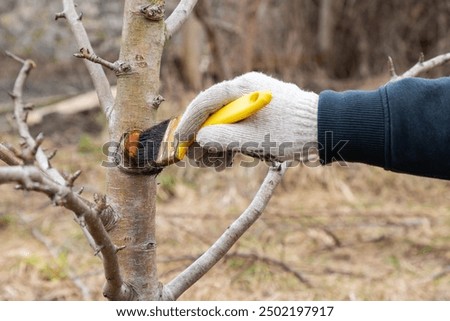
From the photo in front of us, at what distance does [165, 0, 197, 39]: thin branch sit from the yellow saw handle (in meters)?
0.32

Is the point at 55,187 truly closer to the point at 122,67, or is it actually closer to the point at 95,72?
the point at 122,67

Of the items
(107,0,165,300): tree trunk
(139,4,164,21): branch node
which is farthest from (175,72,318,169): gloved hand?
(139,4,164,21): branch node

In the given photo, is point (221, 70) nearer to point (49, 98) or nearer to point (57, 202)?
point (49, 98)

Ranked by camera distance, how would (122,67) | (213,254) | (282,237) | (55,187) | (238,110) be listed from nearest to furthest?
(55,187) < (238,110) < (122,67) < (213,254) < (282,237)

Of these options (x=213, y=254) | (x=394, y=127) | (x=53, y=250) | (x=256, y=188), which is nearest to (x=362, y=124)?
(x=394, y=127)

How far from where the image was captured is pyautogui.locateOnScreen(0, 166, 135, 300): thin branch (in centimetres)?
112

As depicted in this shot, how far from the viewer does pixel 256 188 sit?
4168mm

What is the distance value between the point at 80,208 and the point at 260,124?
1.70 ft

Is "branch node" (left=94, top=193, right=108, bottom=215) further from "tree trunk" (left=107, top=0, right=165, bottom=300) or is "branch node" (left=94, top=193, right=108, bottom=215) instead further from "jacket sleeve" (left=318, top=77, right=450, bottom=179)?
"jacket sleeve" (left=318, top=77, right=450, bottom=179)

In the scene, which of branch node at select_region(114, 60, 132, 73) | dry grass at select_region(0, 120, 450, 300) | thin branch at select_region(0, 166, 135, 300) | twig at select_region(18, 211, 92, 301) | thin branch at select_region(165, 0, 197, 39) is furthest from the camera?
dry grass at select_region(0, 120, 450, 300)

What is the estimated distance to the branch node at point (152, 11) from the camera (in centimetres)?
167

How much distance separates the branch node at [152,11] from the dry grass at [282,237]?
1.07 meters

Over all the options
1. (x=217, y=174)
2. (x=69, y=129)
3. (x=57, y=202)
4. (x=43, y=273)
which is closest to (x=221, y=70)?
(x=217, y=174)
